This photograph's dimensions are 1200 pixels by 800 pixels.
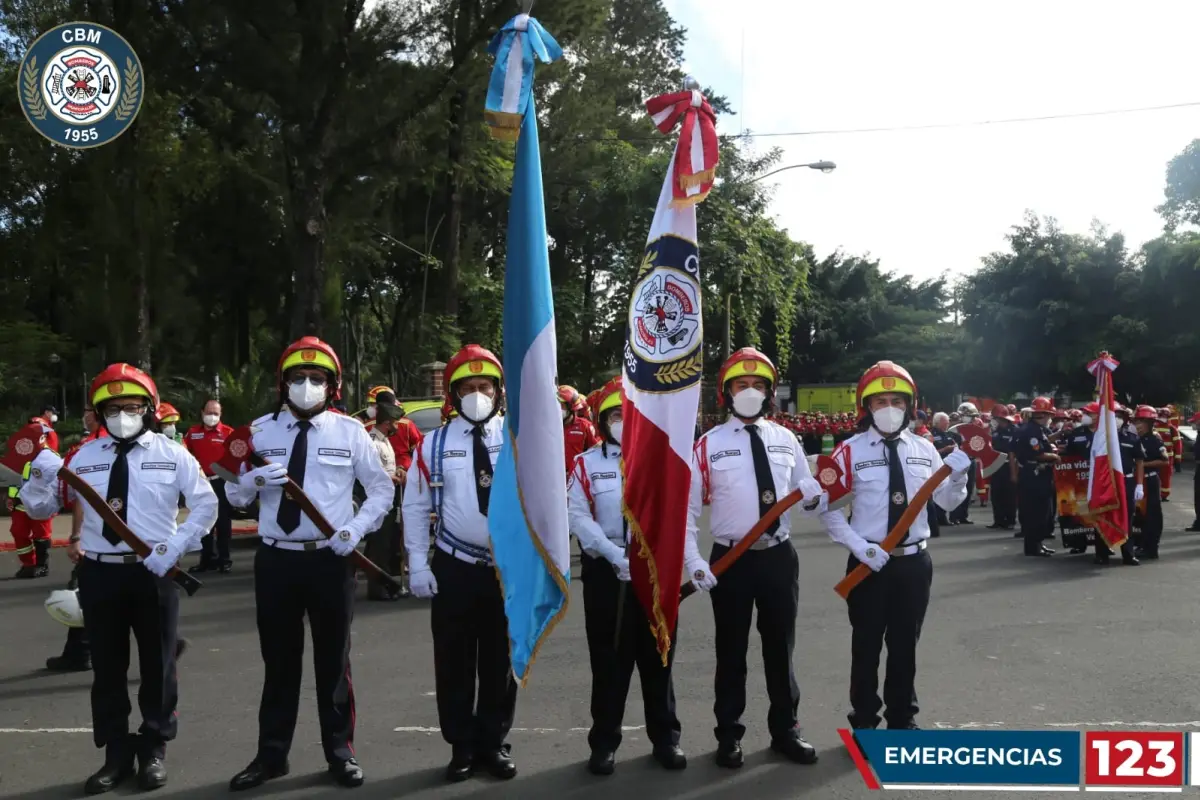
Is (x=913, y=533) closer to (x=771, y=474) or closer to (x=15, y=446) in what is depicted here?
(x=771, y=474)

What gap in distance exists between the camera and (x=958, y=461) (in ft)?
19.1

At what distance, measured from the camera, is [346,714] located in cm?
560

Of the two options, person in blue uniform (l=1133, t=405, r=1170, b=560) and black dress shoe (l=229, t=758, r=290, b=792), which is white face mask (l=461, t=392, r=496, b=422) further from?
person in blue uniform (l=1133, t=405, r=1170, b=560)

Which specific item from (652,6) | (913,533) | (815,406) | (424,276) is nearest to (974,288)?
(815,406)

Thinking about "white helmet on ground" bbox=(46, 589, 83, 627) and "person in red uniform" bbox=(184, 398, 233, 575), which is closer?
"white helmet on ground" bbox=(46, 589, 83, 627)

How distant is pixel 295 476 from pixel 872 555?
9.45ft

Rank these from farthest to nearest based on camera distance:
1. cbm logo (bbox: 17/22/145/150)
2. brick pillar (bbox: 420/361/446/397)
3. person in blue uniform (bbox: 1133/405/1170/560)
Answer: brick pillar (bbox: 420/361/446/397) < cbm logo (bbox: 17/22/145/150) < person in blue uniform (bbox: 1133/405/1170/560)

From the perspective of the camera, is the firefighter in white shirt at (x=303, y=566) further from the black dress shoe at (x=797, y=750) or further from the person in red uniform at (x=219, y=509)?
the person in red uniform at (x=219, y=509)

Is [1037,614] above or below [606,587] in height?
below

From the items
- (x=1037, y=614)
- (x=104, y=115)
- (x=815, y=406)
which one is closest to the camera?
(x=1037, y=614)

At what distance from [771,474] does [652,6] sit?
34.1 meters

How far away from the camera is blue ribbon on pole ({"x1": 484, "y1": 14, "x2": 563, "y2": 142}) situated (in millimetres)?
5676

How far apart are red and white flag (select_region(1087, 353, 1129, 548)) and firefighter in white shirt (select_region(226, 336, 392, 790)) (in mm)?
9972

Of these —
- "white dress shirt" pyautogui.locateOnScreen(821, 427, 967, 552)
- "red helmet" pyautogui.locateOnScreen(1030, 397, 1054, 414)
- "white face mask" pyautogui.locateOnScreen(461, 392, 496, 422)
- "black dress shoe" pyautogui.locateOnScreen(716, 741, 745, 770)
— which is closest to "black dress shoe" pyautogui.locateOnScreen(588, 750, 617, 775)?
"black dress shoe" pyautogui.locateOnScreen(716, 741, 745, 770)
